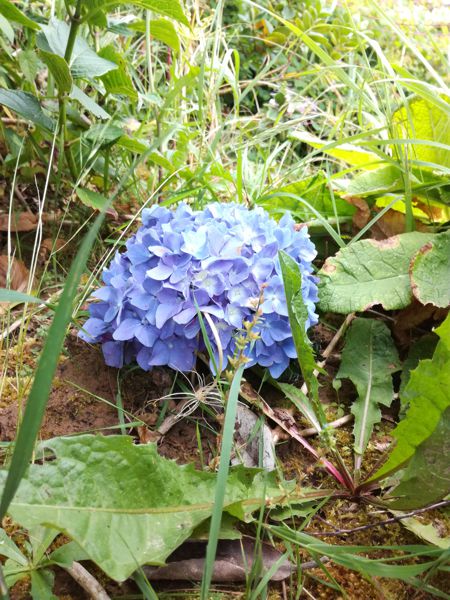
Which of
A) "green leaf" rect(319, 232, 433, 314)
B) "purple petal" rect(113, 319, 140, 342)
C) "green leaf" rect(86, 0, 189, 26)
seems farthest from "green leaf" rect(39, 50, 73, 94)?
"green leaf" rect(319, 232, 433, 314)

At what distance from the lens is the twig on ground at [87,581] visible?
0.77 metres

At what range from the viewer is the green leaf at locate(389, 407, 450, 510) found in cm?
83

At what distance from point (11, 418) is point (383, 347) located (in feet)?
2.62

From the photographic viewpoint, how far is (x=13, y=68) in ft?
5.27

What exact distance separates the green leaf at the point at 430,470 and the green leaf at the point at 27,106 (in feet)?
3.65

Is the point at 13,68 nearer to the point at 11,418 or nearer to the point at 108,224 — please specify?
the point at 108,224

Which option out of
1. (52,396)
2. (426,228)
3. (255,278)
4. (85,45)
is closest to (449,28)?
(426,228)

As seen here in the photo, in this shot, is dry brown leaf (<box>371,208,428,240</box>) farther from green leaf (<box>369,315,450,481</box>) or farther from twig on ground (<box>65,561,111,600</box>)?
twig on ground (<box>65,561,111,600</box>)

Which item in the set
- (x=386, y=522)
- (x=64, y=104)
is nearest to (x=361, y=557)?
(x=386, y=522)

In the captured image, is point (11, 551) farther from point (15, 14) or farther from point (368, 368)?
point (15, 14)

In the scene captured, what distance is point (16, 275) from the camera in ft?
4.78

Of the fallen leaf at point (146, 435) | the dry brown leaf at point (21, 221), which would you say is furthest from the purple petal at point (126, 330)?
the dry brown leaf at point (21, 221)

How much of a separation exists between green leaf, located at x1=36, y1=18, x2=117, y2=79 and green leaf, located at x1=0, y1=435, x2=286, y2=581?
867 mm

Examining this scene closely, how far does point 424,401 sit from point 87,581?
547 mm
